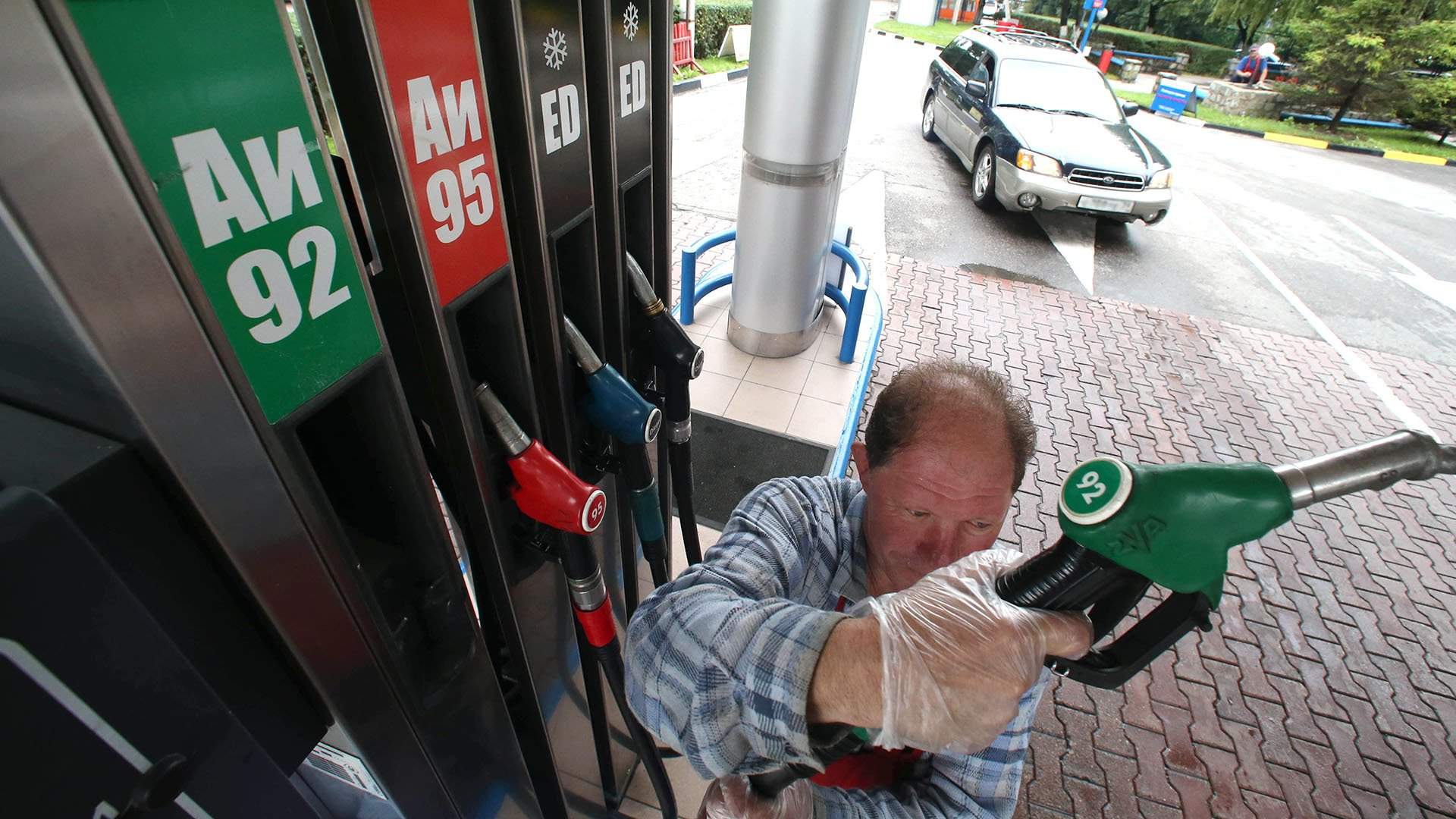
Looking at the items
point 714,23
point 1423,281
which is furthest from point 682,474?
point 714,23

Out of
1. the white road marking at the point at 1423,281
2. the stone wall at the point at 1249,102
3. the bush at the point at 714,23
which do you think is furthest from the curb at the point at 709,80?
the stone wall at the point at 1249,102

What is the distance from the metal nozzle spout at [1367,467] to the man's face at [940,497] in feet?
1.91

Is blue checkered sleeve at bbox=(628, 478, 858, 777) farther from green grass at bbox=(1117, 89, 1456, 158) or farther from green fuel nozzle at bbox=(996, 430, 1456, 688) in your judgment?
green grass at bbox=(1117, 89, 1456, 158)

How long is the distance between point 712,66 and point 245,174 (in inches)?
599

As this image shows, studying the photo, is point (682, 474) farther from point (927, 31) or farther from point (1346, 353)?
point (927, 31)

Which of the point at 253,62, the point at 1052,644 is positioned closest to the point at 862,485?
the point at 1052,644

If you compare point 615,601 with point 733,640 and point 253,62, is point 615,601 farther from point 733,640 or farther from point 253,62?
point 253,62

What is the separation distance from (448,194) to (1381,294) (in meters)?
9.62

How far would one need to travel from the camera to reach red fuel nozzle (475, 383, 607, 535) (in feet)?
3.80

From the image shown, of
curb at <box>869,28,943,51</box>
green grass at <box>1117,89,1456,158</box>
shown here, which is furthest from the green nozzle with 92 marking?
curb at <box>869,28,943,51</box>

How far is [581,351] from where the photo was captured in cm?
138

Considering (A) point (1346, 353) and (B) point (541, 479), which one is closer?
(B) point (541, 479)

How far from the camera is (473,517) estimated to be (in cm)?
122

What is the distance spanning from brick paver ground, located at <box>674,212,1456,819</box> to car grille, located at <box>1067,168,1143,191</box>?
163 cm
